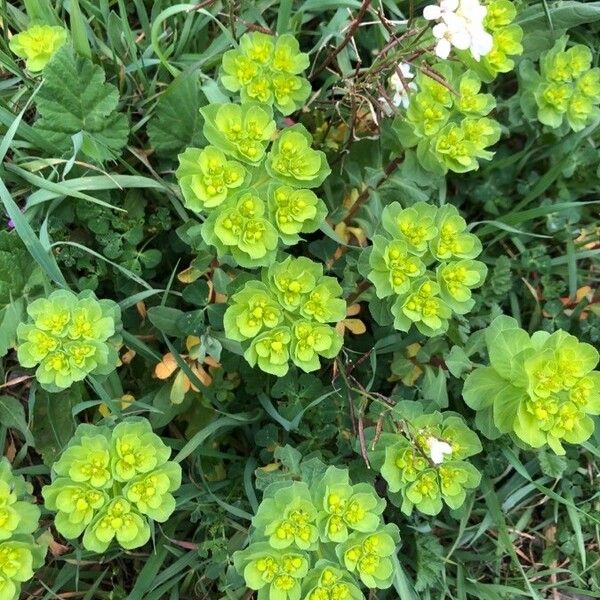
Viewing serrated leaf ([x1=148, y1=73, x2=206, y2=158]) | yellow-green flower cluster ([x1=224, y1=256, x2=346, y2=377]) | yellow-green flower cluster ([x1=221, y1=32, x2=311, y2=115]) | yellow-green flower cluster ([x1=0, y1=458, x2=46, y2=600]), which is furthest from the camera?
serrated leaf ([x1=148, y1=73, x2=206, y2=158])

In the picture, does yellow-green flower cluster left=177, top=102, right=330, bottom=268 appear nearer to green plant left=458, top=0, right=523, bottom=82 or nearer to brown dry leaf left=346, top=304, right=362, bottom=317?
brown dry leaf left=346, top=304, right=362, bottom=317

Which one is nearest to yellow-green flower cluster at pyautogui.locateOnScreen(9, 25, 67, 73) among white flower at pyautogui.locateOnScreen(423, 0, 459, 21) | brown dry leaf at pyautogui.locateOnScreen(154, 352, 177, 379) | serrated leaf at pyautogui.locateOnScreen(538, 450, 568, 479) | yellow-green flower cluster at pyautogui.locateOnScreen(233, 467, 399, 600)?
brown dry leaf at pyautogui.locateOnScreen(154, 352, 177, 379)

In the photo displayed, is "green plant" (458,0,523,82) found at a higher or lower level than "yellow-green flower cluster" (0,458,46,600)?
higher

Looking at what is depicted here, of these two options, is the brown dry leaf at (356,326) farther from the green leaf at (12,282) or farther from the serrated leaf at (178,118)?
the green leaf at (12,282)

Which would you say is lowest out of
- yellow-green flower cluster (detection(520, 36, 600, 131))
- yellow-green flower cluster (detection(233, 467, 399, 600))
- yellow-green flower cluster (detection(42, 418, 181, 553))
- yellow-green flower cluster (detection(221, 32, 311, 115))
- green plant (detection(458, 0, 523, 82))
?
yellow-green flower cluster (detection(233, 467, 399, 600))

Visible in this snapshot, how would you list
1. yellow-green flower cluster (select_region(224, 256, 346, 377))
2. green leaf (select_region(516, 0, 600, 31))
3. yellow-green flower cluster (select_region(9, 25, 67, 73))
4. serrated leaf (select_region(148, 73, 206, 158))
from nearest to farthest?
1. yellow-green flower cluster (select_region(224, 256, 346, 377))
2. yellow-green flower cluster (select_region(9, 25, 67, 73))
3. serrated leaf (select_region(148, 73, 206, 158))
4. green leaf (select_region(516, 0, 600, 31))

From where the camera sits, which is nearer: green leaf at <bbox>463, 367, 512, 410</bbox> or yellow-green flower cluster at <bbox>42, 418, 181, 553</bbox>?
yellow-green flower cluster at <bbox>42, 418, 181, 553</bbox>

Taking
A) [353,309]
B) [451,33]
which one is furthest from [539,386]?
[451,33]
